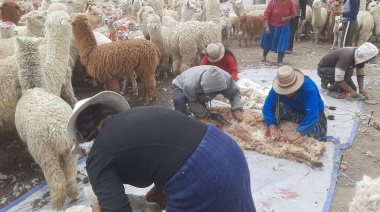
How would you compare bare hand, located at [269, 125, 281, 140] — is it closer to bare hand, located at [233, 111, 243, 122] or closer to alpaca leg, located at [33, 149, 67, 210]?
bare hand, located at [233, 111, 243, 122]

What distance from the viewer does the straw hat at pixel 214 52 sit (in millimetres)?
4766

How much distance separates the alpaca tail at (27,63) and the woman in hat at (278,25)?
515 centimetres

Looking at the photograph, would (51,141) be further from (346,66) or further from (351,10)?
(351,10)

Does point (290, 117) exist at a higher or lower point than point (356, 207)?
lower

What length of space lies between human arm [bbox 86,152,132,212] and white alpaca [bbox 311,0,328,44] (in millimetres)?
8930

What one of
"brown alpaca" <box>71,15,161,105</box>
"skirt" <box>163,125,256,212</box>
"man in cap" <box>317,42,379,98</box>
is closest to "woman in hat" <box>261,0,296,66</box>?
"man in cap" <box>317,42,379,98</box>

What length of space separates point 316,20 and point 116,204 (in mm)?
9244

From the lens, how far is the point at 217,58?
4887mm

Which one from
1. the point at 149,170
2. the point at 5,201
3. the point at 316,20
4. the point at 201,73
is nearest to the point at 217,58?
the point at 201,73

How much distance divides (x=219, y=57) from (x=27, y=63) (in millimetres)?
2480

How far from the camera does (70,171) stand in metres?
3.05

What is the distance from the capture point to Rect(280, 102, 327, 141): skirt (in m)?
3.97

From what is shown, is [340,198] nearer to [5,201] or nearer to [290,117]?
[290,117]

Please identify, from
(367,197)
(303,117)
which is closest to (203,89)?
(303,117)
